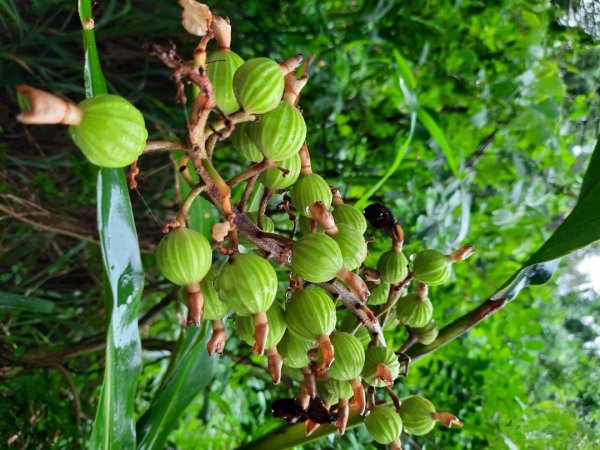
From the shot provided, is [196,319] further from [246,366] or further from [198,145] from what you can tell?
[246,366]

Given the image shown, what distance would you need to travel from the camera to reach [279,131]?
1.28 ft

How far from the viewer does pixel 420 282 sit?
57 centimetres

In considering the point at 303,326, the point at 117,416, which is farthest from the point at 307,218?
the point at 117,416

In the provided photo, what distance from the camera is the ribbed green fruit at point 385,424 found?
522 millimetres

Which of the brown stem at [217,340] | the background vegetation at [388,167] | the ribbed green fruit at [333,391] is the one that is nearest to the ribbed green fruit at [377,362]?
the ribbed green fruit at [333,391]

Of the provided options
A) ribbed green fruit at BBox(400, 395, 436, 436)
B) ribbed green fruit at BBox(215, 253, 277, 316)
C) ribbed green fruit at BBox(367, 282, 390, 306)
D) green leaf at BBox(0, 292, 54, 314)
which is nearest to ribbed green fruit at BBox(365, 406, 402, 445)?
ribbed green fruit at BBox(400, 395, 436, 436)

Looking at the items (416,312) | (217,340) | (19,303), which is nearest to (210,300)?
(217,340)

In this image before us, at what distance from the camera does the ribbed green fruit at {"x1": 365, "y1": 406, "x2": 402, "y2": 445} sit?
1.71 ft

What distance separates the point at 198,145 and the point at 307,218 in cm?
16

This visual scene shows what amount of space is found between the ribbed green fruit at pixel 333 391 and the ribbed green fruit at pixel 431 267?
15 cm

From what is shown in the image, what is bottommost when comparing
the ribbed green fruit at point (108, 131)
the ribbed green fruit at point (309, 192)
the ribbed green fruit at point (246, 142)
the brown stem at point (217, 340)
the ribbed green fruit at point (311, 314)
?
the brown stem at point (217, 340)

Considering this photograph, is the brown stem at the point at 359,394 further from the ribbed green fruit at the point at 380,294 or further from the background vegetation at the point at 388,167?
the background vegetation at the point at 388,167

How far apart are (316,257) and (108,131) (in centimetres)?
18

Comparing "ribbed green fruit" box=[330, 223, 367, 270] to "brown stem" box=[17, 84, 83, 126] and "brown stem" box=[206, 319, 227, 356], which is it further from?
"brown stem" box=[17, 84, 83, 126]
